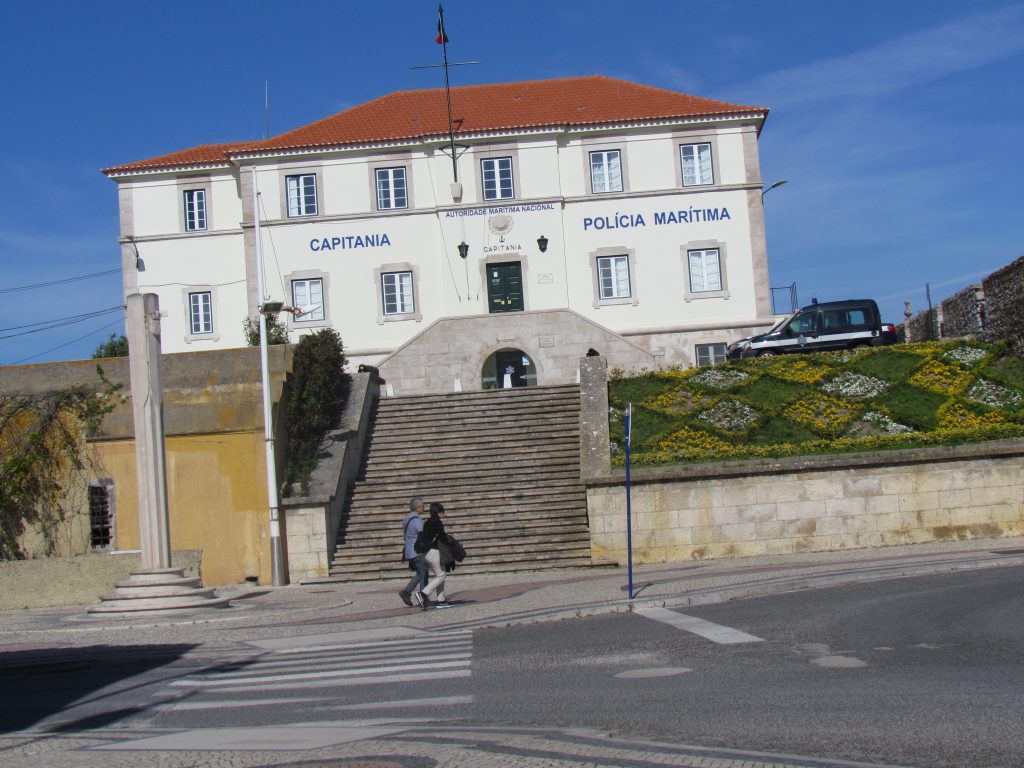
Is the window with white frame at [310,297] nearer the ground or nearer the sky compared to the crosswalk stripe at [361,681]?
nearer the sky

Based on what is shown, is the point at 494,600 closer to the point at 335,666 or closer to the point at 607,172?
the point at 335,666

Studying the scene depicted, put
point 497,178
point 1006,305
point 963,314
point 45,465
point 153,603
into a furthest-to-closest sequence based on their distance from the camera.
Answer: point 497,178
point 963,314
point 1006,305
point 45,465
point 153,603

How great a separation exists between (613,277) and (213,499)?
19107mm

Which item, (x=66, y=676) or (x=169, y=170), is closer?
(x=66, y=676)

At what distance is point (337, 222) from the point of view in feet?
129

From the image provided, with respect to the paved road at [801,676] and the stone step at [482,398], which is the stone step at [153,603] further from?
the stone step at [482,398]

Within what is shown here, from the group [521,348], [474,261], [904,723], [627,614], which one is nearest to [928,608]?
[627,614]

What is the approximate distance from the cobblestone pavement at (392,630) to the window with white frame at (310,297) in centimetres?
1794

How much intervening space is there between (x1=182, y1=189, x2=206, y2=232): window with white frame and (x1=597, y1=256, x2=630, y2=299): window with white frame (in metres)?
14.5

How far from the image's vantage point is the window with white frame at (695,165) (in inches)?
1532

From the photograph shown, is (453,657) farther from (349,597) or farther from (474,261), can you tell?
(474,261)

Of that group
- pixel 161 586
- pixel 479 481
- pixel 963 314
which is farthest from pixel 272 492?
pixel 963 314

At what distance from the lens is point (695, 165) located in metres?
39.0

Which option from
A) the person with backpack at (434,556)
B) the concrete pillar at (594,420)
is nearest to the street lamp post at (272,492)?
the concrete pillar at (594,420)
